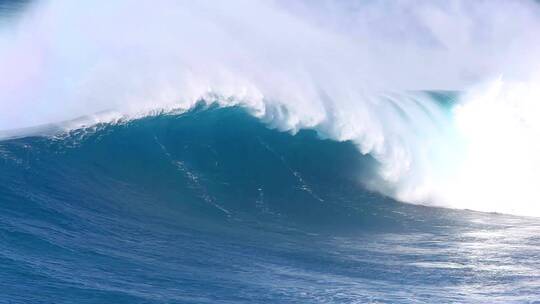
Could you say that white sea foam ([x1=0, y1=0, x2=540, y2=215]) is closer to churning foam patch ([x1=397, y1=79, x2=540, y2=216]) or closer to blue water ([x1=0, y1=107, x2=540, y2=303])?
churning foam patch ([x1=397, y1=79, x2=540, y2=216])

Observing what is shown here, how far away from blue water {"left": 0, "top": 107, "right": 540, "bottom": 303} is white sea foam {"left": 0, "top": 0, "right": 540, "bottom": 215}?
2.43 ft

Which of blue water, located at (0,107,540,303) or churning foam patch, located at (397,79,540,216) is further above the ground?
churning foam patch, located at (397,79,540,216)

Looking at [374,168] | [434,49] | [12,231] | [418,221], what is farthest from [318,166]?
[434,49]

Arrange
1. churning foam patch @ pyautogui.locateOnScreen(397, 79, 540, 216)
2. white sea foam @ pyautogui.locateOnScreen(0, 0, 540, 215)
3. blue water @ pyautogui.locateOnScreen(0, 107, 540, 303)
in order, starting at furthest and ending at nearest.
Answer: white sea foam @ pyautogui.locateOnScreen(0, 0, 540, 215) → churning foam patch @ pyautogui.locateOnScreen(397, 79, 540, 216) → blue water @ pyautogui.locateOnScreen(0, 107, 540, 303)

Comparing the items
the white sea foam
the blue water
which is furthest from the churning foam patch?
the blue water

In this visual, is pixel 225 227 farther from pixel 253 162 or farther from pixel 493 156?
pixel 493 156

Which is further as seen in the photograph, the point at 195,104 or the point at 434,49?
the point at 434,49

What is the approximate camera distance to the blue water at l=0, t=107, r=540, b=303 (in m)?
12.9

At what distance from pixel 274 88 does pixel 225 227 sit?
6549 millimetres

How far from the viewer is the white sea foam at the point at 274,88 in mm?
21672

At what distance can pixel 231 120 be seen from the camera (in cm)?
2166

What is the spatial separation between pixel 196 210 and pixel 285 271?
13.0 ft

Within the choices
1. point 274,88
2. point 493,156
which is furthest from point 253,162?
point 493,156

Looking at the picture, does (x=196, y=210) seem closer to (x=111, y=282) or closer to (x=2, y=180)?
(x=2, y=180)
